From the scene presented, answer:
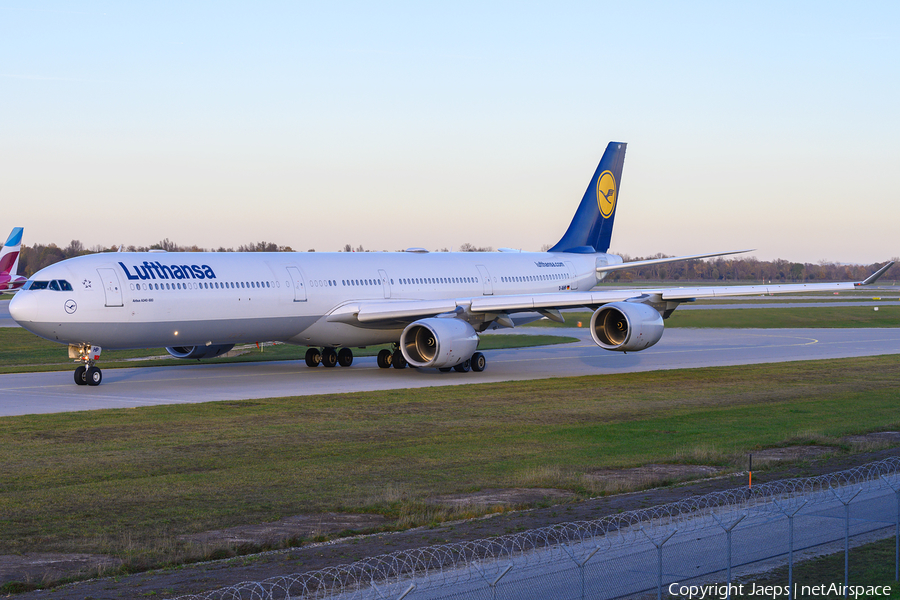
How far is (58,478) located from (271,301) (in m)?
16.2

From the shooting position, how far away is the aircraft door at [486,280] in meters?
40.5

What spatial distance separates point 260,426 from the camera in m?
22.2

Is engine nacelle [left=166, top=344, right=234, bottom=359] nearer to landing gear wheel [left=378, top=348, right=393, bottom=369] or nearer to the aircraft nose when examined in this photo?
landing gear wheel [left=378, top=348, right=393, bottom=369]

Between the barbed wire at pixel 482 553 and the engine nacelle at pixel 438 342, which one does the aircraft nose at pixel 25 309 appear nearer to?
the engine nacelle at pixel 438 342

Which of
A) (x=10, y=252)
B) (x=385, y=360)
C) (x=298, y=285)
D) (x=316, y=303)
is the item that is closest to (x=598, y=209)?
(x=385, y=360)

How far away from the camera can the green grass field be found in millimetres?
13789

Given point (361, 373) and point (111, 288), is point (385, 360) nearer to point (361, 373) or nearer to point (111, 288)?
point (361, 373)

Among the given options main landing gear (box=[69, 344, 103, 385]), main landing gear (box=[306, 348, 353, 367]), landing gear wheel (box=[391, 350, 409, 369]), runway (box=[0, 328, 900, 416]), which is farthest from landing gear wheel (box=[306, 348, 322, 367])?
main landing gear (box=[69, 344, 103, 385])

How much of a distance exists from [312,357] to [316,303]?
4.76 m

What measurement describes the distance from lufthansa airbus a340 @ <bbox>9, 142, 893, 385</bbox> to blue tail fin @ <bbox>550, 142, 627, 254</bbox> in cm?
546

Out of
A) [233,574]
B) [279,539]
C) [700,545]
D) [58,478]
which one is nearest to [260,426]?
[58,478]

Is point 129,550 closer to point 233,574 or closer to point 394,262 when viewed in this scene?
point 233,574

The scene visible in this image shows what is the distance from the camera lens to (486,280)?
40688 millimetres

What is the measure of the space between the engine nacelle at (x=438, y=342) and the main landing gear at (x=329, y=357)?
5.36m
